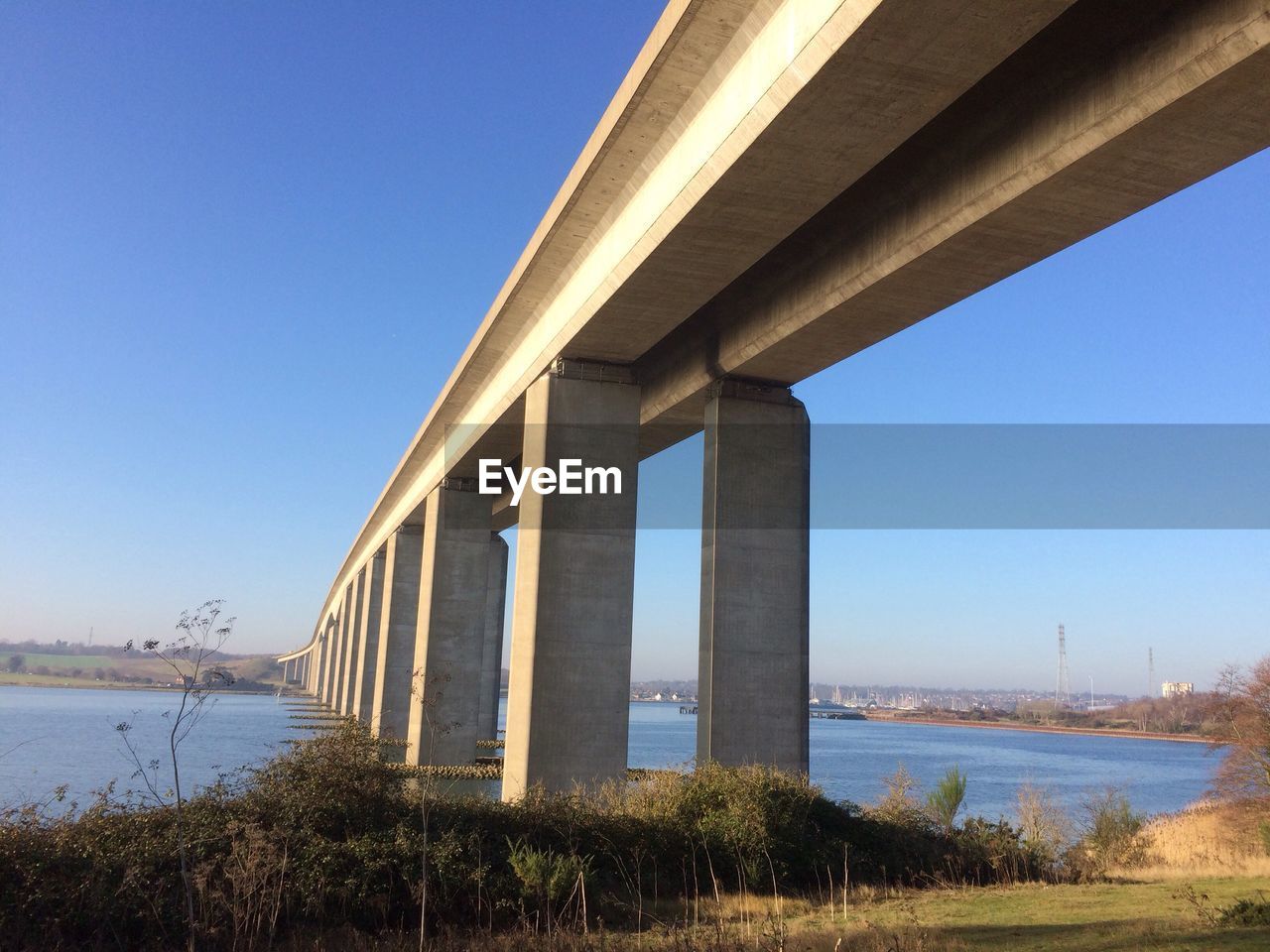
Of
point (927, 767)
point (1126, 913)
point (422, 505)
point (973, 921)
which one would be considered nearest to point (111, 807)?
point (973, 921)

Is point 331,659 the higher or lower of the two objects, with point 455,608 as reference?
lower

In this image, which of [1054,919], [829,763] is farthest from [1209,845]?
[829,763]

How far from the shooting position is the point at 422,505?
42.9 meters

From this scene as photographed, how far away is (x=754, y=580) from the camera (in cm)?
2088

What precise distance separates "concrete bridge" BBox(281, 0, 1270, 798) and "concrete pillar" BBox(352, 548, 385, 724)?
98.2ft

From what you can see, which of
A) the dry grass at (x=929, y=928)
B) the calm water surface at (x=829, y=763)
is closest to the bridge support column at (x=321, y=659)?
the calm water surface at (x=829, y=763)

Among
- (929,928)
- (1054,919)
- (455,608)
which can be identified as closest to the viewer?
(929,928)

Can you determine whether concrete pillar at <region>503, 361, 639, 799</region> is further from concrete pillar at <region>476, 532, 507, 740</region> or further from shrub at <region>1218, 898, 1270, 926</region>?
concrete pillar at <region>476, 532, 507, 740</region>

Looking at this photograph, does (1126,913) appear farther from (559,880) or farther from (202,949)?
(202,949)

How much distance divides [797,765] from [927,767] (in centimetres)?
4478

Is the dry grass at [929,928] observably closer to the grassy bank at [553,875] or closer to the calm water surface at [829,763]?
the grassy bank at [553,875]

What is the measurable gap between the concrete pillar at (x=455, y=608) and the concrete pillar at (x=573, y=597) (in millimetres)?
15137

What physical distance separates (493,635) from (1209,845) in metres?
35.5

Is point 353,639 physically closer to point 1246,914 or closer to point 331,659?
point 331,659
